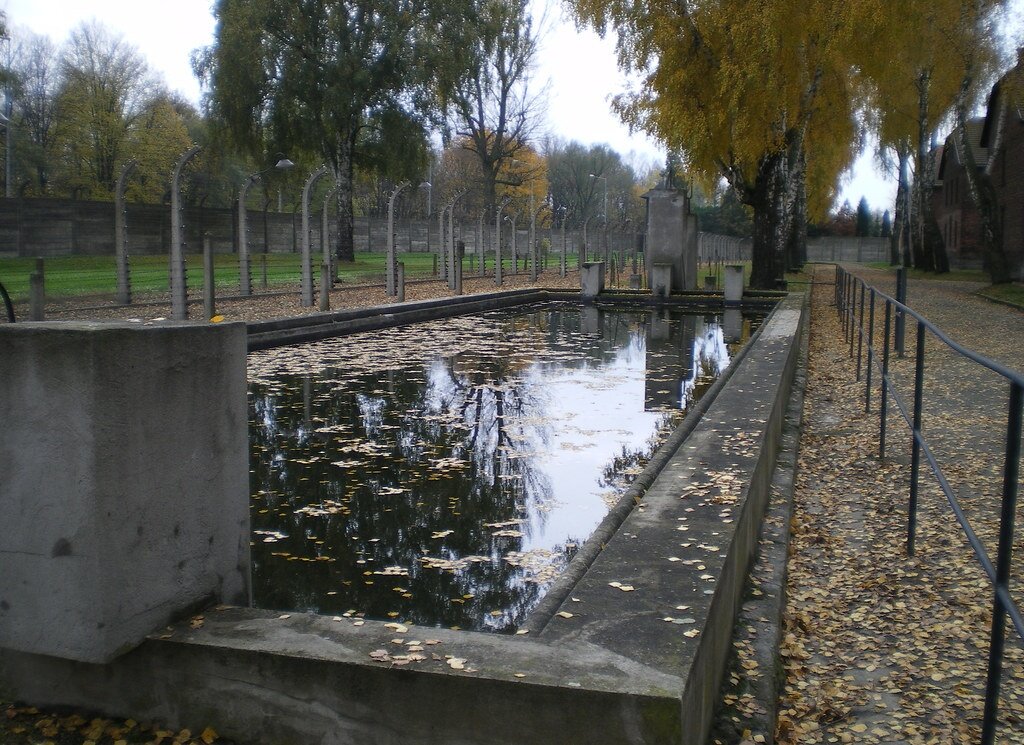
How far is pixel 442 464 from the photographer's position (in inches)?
280

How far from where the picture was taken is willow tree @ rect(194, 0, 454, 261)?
32406 mm

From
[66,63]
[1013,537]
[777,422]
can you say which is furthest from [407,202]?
[1013,537]

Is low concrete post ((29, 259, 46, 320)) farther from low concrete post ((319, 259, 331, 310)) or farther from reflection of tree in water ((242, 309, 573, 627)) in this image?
low concrete post ((319, 259, 331, 310))

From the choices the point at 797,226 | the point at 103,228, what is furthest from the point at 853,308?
the point at 797,226

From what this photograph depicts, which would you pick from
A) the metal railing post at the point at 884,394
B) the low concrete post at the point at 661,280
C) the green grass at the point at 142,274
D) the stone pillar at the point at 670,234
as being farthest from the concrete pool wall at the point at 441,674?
the stone pillar at the point at 670,234

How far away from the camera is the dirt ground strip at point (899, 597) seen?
345 centimetres

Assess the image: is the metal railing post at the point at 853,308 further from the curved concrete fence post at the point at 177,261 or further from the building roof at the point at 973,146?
the building roof at the point at 973,146

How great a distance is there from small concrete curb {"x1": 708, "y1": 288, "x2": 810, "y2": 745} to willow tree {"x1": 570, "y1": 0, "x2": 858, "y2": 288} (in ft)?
58.1

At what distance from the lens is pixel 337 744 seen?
9.34ft

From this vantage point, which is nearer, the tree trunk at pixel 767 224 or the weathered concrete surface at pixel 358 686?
the weathered concrete surface at pixel 358 686

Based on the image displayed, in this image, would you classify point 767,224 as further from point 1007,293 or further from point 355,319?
point 355,319

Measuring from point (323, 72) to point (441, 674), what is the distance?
33370 mm

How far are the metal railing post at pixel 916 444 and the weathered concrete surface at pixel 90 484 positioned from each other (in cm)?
379

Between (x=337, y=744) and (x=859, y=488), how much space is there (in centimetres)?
481
